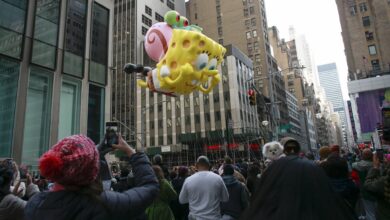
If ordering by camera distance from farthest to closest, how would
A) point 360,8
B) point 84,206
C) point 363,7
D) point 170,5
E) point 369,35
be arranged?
1. point 170,5
2. point 360,8
3. point 363,7
4. point 369,35
5. point 84,206

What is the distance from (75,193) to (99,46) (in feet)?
60.0

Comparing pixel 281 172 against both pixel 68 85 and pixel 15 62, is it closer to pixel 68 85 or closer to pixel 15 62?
pixel 15 62

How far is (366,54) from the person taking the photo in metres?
53.3

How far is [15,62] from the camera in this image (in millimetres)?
14008

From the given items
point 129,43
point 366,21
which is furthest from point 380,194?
point 129,43

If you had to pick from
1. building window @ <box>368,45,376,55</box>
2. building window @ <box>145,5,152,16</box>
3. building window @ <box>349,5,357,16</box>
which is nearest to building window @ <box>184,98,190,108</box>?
building window @ <box>145,5,152,16</box>

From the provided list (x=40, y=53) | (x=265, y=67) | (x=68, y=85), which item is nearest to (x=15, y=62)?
(x=40, y=53)

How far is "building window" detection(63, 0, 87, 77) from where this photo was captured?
16453mm

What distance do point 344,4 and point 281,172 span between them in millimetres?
66097

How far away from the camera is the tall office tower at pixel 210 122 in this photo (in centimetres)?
5012

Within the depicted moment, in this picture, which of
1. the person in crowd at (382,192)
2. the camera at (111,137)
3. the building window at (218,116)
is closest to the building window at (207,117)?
the building window at (218,116)

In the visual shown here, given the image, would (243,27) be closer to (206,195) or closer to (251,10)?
(251,10)

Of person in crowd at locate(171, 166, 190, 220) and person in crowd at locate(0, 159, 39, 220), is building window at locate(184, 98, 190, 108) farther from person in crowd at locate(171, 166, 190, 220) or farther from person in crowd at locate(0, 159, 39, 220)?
person in crowd at locate(0, 159, 39, 220)

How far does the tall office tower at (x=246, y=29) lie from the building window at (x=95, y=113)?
48787mm
